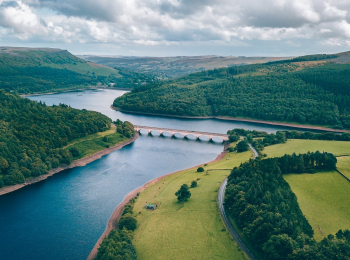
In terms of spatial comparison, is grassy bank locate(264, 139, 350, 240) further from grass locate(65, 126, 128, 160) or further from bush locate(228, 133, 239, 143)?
grass locate(65, 126, 128, 160)

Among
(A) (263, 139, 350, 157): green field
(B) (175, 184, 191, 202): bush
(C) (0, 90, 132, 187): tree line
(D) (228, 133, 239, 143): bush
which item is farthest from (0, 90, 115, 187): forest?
(A) (263, 139, 350, 157): green field

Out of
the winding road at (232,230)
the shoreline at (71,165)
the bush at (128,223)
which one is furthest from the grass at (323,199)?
the shoreline at (71,165)

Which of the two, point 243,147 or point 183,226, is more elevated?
point 243,147

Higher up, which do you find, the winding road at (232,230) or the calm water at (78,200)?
the winding road at (232,230)

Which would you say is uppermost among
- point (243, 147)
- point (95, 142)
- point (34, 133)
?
point (34, 133)

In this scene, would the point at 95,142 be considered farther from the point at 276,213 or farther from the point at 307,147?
the point at 276,213

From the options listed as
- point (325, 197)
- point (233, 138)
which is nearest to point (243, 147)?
point (233, 138)

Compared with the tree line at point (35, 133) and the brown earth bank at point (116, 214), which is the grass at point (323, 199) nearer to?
the brown earth bank at point (116, 214)
